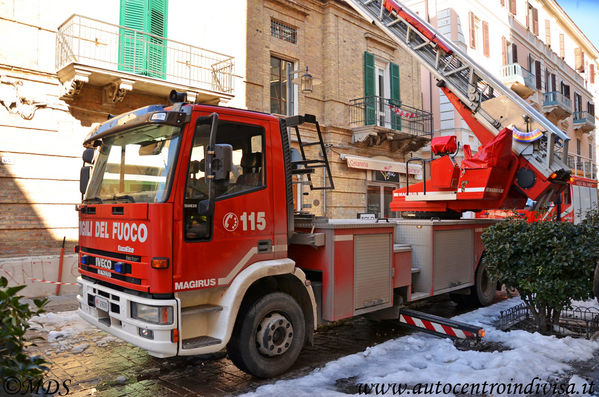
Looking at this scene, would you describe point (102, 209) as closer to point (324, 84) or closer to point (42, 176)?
point (42, 176)

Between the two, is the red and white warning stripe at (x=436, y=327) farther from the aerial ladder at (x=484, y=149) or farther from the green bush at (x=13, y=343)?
the green bush at (x=13, y=343)

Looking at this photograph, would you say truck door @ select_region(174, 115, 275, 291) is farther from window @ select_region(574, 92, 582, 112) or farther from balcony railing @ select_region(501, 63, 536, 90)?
window @ select_region(574, 92, 582, 112)

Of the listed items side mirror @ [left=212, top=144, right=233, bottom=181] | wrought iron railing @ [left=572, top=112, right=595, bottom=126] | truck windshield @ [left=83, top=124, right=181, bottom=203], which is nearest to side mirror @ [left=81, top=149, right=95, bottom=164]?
truck windshield @ [left=83, top=124, right=181, bottom=203]

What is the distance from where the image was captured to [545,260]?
6062 millimetres

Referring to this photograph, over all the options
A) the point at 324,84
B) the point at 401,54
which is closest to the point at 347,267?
the point at 324,84

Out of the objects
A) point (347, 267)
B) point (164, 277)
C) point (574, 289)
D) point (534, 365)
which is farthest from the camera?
point (574, 289)

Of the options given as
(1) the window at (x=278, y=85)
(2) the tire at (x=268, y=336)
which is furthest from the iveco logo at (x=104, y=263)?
(1) the window at (x=278, y=85)

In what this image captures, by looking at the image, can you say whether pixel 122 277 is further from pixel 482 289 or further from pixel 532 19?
pixel 532 19

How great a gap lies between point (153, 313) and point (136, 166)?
150 centimetres

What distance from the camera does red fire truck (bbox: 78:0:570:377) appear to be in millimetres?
4207

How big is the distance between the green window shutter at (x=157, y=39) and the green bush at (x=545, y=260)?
8.45 m

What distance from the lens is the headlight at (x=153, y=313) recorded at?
4070 millimetres

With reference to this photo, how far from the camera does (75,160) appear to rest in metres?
10.3

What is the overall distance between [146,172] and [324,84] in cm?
1230
